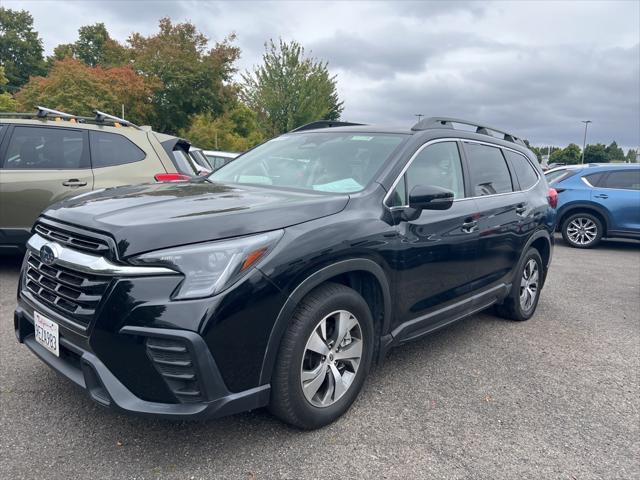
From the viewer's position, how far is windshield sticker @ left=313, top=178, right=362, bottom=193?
308cm

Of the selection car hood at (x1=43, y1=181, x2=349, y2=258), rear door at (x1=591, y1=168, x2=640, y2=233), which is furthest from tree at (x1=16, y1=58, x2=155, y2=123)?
car hood at (x1=43, y1=181, x2=349, y2=258)

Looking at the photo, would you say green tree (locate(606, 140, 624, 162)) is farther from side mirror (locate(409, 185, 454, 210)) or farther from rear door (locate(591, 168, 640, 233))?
side mirror (locate(409, 185, 454, 210))

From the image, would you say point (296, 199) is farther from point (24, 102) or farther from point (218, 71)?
point (218, 71)

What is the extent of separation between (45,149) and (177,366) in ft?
14.5

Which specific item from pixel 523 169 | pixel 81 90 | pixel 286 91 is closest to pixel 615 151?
pixel 286 91

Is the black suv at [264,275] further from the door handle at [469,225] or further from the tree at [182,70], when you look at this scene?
the tree at [182,70]

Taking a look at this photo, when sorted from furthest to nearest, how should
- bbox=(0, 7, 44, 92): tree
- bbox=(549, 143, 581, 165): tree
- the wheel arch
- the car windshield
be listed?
bbox=(549, 143, 581, 165): tree
bbox=(0, 7, 44, 92): tree
the car windshield
the wheel arch

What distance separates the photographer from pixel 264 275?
226 centimetres

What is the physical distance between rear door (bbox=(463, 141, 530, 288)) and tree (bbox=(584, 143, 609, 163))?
203 feet

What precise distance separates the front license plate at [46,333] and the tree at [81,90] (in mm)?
21377

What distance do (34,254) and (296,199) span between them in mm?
1444

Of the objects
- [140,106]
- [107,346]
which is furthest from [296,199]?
[140,106]

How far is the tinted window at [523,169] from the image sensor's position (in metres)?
4.70

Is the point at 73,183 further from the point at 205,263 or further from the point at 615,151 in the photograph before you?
the point at 615,151
